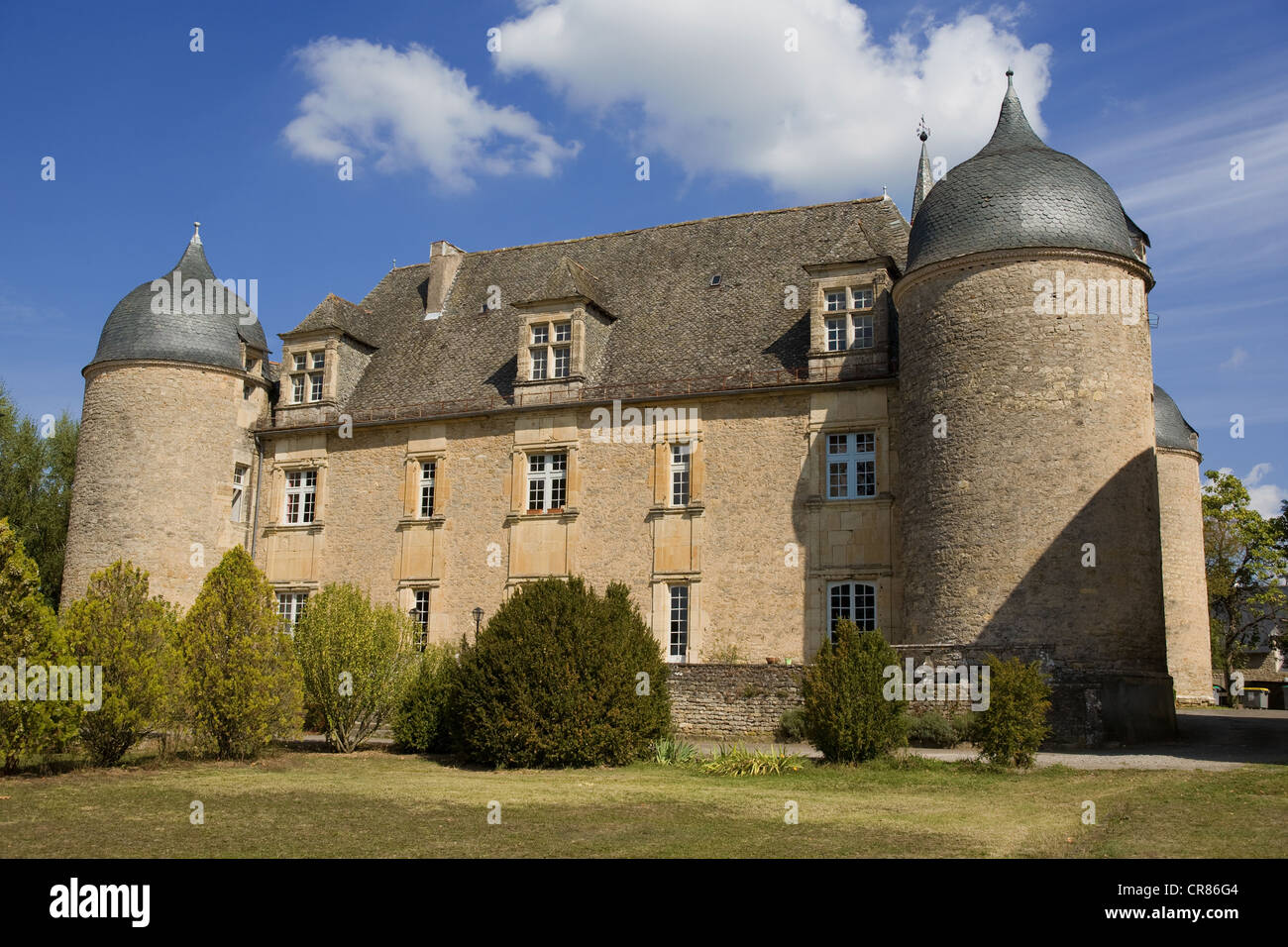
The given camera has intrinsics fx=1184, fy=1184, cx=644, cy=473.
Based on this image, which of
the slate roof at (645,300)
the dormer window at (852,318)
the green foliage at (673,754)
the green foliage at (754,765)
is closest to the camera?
the green foliage at (754,765)

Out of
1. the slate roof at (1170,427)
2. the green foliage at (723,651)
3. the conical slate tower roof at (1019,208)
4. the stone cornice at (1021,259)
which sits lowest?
the green foliage at (723,651)

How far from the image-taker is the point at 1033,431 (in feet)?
68.6

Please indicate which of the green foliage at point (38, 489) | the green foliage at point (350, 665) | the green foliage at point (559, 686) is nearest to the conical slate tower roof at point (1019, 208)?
the green foliage at point (559, 686)

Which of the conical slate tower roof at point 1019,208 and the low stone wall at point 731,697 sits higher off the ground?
the conical slate tower roof at point 1019,208

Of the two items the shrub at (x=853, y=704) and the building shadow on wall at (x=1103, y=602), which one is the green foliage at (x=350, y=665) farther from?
the building shadow on wall at (x=1103, y=602)

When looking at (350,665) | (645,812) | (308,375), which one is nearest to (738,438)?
(350,665)

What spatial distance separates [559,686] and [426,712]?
3.33m

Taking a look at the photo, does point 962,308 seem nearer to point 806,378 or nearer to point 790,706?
point 806,378

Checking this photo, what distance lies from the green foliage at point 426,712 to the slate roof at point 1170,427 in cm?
2164

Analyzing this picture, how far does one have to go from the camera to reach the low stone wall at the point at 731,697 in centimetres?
2045

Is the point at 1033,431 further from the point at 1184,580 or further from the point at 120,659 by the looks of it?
the point at 120,659

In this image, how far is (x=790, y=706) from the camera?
20266mm

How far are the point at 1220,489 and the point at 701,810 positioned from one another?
3495 centimetres
